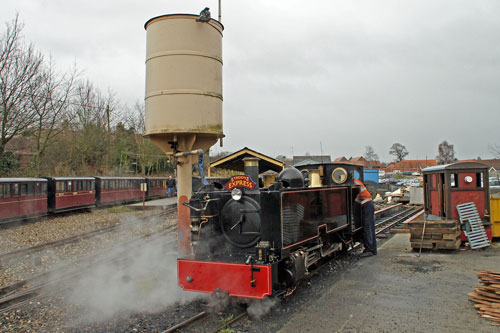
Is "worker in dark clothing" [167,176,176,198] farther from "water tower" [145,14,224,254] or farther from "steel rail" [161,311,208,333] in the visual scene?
"steel rail" [161,311,208,333]

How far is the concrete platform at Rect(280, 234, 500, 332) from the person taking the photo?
4.78 metres

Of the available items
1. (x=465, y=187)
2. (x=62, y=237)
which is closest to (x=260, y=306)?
(x=465, y=187)

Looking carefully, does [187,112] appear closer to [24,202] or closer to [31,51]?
[24,202]

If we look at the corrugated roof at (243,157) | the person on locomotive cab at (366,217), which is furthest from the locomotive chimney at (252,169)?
the corrugated roof at (243,157)

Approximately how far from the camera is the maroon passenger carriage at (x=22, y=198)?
14852 millimetres

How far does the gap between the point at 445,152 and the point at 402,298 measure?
273 ft

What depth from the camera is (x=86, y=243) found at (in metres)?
11.4

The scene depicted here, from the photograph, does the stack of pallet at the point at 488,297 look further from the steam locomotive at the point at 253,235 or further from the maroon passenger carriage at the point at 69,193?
the maroon passenger carriage at the point at 69,193

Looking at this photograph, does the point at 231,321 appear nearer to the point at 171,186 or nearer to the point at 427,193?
the point at 427,193

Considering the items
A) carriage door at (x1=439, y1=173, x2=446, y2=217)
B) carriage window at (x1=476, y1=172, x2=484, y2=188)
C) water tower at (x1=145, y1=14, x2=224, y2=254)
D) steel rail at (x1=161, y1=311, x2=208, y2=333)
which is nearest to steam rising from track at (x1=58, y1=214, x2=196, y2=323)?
steel rail at (x1=161, y1=311, x2=208, y2=333)

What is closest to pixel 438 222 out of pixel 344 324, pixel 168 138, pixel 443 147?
pixel 344 324

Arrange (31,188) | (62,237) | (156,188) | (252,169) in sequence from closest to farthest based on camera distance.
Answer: (252,169), (62,237), (31,188), (156,188)

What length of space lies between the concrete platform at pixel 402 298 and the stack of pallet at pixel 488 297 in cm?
11

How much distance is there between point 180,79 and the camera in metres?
8.41
